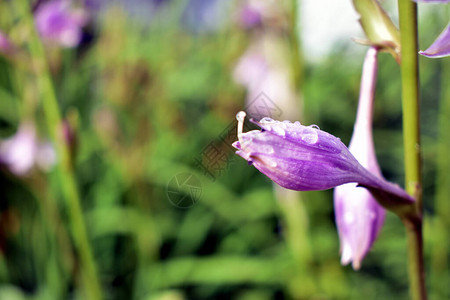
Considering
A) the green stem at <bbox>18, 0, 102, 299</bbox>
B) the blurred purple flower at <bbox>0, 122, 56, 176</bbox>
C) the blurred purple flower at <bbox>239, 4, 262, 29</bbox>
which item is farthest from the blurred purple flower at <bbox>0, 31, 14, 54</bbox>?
the blurred purple flower at <bbox>239, 4, 262, 29</bbox>

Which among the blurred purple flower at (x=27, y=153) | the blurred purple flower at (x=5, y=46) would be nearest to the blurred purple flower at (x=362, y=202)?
the blurred purple flower at (x=5, y=46)

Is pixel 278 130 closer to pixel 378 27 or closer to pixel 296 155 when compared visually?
pixel 296 155

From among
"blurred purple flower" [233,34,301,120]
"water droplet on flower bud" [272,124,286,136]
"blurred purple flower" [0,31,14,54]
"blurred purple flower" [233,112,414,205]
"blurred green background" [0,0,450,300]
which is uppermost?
"blurred purple flower" [0,31,14,54]

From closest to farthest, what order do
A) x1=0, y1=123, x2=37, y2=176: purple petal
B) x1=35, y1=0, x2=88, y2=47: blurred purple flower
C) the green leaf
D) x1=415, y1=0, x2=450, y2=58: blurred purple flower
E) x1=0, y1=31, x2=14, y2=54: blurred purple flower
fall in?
x1=415, y1=0, x2=450, y2=58: blurred purple flower
the green leaf
x1=0, y1=31, x2=14, y2=54: blurred purple flower
x1=35, y1=0, x2=88, y2=47: blurred purple flower
x1=0, y1=123, x2=37, y2=176: purple petal

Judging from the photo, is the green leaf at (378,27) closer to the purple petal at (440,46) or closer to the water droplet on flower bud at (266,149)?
the purple petal at (440,46)

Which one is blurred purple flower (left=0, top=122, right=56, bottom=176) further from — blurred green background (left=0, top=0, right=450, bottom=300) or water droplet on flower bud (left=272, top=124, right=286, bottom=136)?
water droplet on flower bud (left=272, top=124, right=286, bottom=136)

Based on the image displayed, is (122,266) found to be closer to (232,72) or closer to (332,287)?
(332,287)
